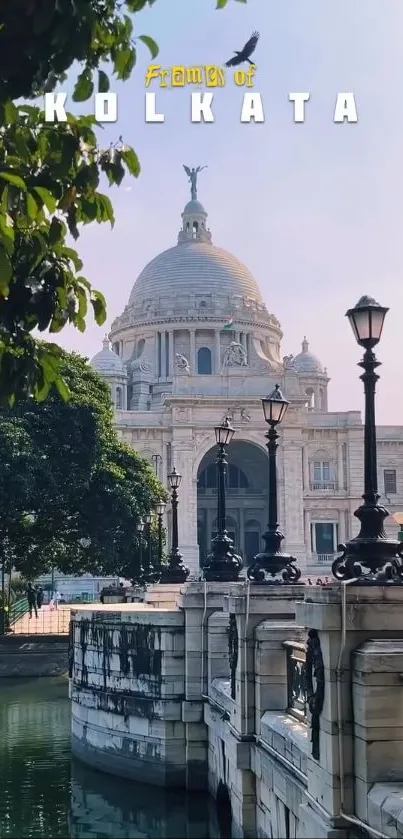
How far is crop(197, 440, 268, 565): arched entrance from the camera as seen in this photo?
7488 cm

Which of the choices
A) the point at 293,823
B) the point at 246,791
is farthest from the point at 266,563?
the point at 293,823

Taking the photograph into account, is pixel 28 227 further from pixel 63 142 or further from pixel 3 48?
pixel 3 48

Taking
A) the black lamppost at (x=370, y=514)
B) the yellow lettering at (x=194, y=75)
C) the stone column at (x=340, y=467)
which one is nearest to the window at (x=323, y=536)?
the stone column at (x=340, y=467)

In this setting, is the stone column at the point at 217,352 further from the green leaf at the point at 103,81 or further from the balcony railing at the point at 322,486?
the green leaf at the point at 103,81

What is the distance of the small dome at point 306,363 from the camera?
93875mm

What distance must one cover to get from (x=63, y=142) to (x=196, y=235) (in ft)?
314

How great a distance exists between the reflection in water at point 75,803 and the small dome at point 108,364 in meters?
65.3

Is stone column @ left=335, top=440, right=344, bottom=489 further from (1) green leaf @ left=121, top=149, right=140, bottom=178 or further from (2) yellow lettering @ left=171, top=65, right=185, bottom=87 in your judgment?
(1) green leaf @ left=121, top=149, right=140, bottom=178

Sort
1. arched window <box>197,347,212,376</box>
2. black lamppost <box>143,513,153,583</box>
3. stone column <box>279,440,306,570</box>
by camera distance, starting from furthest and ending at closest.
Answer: arched window <box>197,347,212,376</box>
stone column <box>279,440,306,570</box>
black lamppost <box>143,513,153,583</box>

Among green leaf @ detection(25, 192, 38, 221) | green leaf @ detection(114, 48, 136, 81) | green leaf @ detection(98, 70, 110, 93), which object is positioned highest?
green leaf @ detection(114, 48, 136, 81)

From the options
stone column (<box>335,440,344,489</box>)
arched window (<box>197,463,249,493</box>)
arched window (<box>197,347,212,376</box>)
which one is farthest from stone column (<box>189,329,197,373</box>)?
stone column (<box>335,440,344,489</box>)

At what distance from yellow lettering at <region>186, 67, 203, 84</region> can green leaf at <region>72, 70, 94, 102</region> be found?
13.1ft

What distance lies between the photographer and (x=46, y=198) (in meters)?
6.88

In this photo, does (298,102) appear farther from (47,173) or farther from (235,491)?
(235,491)
